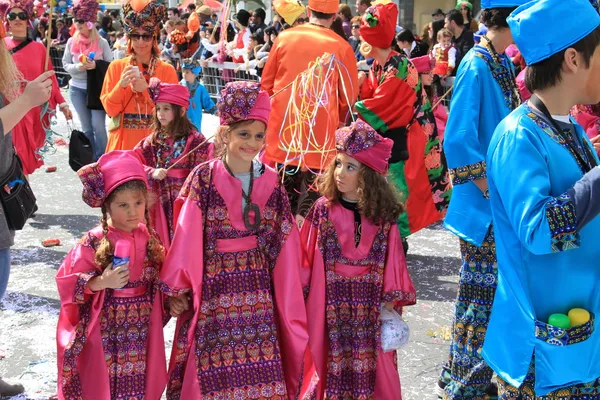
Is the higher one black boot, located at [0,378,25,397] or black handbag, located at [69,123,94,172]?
black handbag, located at [69,123,94,172]

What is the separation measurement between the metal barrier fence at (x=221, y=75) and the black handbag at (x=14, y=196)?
7.43m

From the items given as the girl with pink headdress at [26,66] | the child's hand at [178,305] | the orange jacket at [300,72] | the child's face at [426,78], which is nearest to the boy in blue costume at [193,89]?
the girl with pink headdress at [26,66]

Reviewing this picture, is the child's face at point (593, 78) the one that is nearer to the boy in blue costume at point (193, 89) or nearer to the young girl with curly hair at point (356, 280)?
the young girl with curly hair at point (356, 280)

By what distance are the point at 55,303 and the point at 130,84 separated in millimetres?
1761

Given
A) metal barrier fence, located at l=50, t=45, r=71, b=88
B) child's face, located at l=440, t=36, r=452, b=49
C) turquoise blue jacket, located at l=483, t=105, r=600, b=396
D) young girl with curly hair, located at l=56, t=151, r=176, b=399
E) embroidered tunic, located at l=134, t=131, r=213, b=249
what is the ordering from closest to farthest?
turquoise blue jacket, located at l=483, t=105, r=600, b=396 → young girl with curly hair, located at l=56, t=151, r=176, b=399 → embroidered tunic, located at l=134, t=131, r=213, b=249 → child's face, located at l=440, t=36, r=452, b=49 → metal barrier fence, located at l=50, t=45, r=71, b=88

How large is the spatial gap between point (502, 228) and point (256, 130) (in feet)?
5.18

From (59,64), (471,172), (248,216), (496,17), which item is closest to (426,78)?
(496,17)

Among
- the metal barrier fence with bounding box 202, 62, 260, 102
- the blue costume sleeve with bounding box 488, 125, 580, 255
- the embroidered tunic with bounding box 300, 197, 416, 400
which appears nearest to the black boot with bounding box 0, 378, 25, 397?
the embroidered tunic with bounding box 300, 197, 416, 400

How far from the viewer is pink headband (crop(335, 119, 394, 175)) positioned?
3.92 meters

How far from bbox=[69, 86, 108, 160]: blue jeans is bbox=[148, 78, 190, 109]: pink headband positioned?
3.43 m

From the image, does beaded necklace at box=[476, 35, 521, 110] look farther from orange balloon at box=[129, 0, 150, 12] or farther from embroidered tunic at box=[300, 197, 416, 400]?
orange balloon at box=[129, 0, 150, 12]

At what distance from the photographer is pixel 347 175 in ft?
13.0

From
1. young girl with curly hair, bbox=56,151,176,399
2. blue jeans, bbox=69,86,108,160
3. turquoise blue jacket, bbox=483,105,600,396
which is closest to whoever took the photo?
turquoise blue jacket, bbox=483,105,600,396

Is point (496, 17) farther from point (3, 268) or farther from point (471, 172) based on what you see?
point (3, 268)
